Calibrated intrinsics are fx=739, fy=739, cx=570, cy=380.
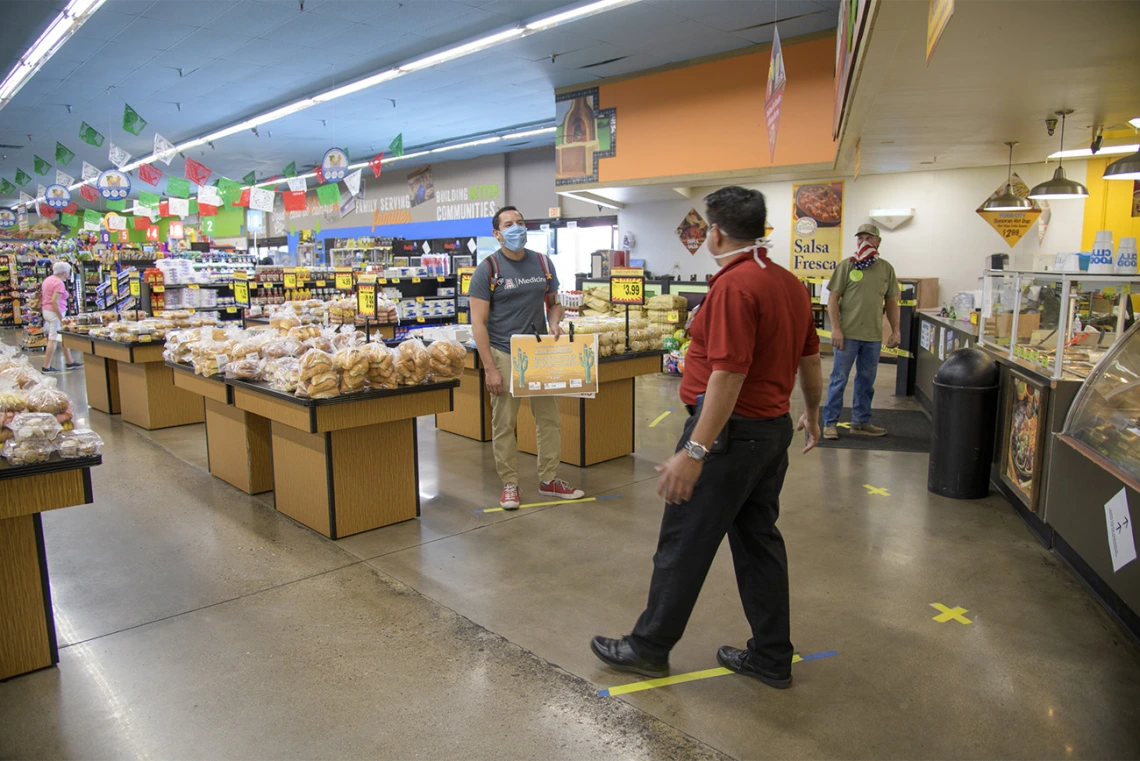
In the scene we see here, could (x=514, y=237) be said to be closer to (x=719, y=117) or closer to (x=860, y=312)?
(x=860, y=312)

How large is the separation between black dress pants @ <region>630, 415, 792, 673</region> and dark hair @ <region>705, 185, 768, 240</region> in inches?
23.8

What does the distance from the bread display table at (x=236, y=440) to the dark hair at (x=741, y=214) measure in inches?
134

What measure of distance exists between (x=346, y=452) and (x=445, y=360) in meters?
0.76

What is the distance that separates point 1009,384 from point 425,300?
736 centimetres

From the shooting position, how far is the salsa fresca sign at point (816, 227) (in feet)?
38.4

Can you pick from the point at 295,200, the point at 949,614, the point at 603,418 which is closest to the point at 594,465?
the point at 603,418

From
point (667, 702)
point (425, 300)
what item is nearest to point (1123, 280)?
point (667, 702)

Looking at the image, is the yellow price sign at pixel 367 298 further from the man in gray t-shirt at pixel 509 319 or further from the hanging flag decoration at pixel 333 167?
the hanging flag decoration at pixel 333 167

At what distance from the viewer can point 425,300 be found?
1012 centimetres

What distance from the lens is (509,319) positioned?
4480mm

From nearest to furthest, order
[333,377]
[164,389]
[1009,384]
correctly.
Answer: [333,377], [1009,384], [164,389]

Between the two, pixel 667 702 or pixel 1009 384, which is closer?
pixel 667 702

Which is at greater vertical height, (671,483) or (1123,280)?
(1123,280)

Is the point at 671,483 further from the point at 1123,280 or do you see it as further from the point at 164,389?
the point at 164,389
